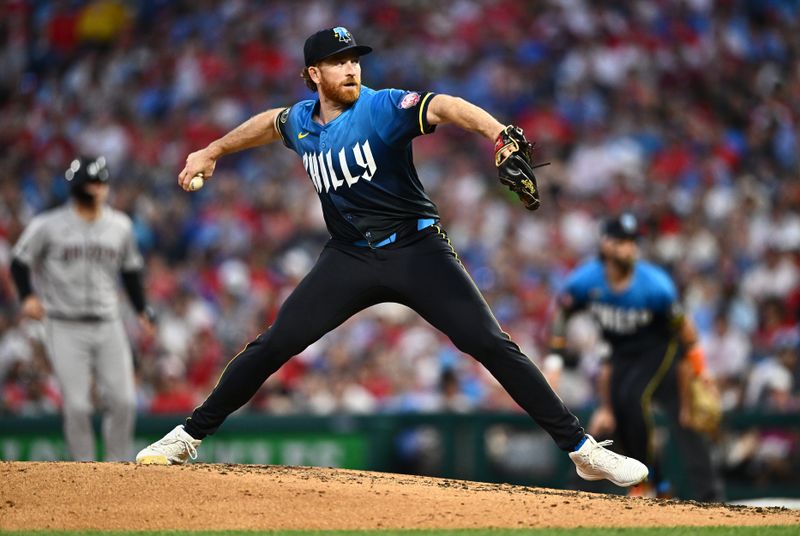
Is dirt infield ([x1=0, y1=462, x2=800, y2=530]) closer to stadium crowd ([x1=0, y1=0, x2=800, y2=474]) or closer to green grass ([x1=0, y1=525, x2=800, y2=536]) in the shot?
green grass ([x1=0, y1=525, x2=800, y2=536])

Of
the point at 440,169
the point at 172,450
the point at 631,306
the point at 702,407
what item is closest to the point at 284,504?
the point at 172,450

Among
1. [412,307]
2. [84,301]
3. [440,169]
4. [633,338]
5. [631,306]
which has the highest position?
[440,169]

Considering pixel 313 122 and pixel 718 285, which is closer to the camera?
pixel 313 122

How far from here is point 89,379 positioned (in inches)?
364

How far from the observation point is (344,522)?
5.78m

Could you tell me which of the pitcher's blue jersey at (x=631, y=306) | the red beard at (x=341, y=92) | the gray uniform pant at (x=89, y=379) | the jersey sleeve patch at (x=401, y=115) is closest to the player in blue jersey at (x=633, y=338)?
the pitcher's blue jersey at (x=631, y=306)

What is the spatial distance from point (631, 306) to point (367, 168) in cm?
394

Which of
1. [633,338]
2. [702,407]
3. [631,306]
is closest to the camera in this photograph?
[631,306]

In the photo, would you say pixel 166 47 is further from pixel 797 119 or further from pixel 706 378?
pixel 706 378

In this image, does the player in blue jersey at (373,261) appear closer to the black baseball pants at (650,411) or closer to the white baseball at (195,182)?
the white baseball at (195,182)

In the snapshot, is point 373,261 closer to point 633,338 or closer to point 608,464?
point 608,464

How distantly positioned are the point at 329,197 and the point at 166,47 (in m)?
12.3

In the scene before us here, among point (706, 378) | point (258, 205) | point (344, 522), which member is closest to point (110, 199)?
point (258, 205)

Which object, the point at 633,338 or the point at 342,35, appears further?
the point at 633,338
